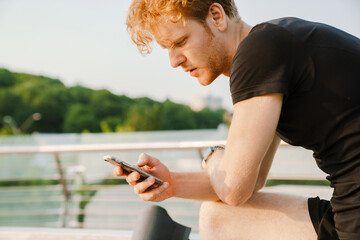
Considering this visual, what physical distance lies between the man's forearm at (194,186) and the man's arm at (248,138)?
27cm

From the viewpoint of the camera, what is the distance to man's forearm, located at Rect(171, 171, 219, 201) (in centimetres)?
137

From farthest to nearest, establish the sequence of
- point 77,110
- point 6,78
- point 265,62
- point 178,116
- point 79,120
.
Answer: point 178,116 → point 6,78 → point 77,110 → point 79,120 → point 265,62

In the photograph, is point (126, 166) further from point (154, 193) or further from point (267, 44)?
point (267, 44)

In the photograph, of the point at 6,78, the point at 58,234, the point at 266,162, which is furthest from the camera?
the point at 6,78

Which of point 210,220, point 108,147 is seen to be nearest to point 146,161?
point 210,220

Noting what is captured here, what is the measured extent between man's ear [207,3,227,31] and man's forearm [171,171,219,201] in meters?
0.52

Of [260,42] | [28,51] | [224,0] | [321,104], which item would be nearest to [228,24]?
[224,0]

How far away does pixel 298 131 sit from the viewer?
3.48ft

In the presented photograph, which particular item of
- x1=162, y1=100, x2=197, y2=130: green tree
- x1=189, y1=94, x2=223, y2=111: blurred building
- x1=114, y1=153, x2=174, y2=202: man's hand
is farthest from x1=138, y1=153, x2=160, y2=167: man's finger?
x1=189, y1=94, x2=223, y2=111: blurred building

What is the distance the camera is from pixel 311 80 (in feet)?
3.28

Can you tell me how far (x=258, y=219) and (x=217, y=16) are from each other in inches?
27.3

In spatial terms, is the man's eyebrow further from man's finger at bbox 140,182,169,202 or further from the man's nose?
man's finger at bbox 140,182,169,202

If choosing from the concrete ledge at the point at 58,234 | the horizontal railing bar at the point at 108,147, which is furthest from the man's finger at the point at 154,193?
the horizontal railing bar at the point at 108,147

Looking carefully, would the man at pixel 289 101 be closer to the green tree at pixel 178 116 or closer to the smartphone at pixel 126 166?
the smartphone at pixel 126 166
